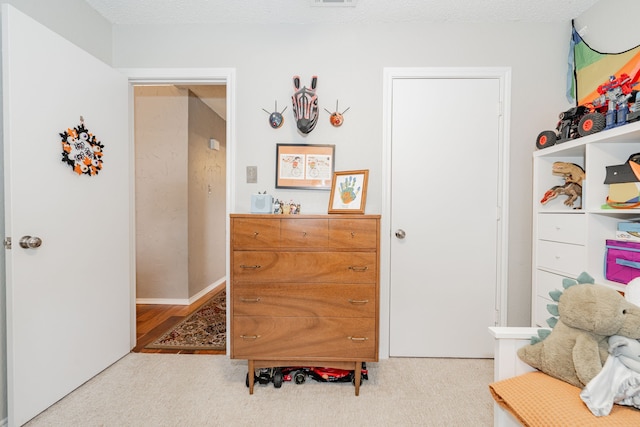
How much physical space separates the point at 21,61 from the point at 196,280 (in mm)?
2695

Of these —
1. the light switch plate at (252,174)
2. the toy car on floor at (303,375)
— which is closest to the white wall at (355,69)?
the light switch plate at (252,174)

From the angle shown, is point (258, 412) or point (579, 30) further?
point (579, 30)

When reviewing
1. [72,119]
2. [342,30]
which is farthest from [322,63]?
[72,119]

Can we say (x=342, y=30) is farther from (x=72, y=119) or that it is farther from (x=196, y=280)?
(x=196, y=280)

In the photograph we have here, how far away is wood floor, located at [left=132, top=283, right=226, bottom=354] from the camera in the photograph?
7.71 ft

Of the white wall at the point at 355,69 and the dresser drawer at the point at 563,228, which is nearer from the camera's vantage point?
the dresser drawer at the point at 563,228

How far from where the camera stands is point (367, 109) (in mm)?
2215

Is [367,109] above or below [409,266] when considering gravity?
above

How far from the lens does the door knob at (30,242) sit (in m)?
1.47

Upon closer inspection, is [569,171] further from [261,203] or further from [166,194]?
[166,194]

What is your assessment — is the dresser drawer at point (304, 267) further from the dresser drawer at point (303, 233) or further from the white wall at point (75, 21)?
the white wall at point (75, 21)

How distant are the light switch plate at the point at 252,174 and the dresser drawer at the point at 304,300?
82 cm

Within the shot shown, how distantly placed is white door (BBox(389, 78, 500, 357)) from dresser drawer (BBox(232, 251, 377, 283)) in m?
0.57

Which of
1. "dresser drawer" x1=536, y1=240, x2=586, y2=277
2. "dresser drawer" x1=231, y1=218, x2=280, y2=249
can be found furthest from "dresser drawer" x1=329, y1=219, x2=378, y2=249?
"dresser drawer" x1=536, y1=240, x2=586, y2=277
